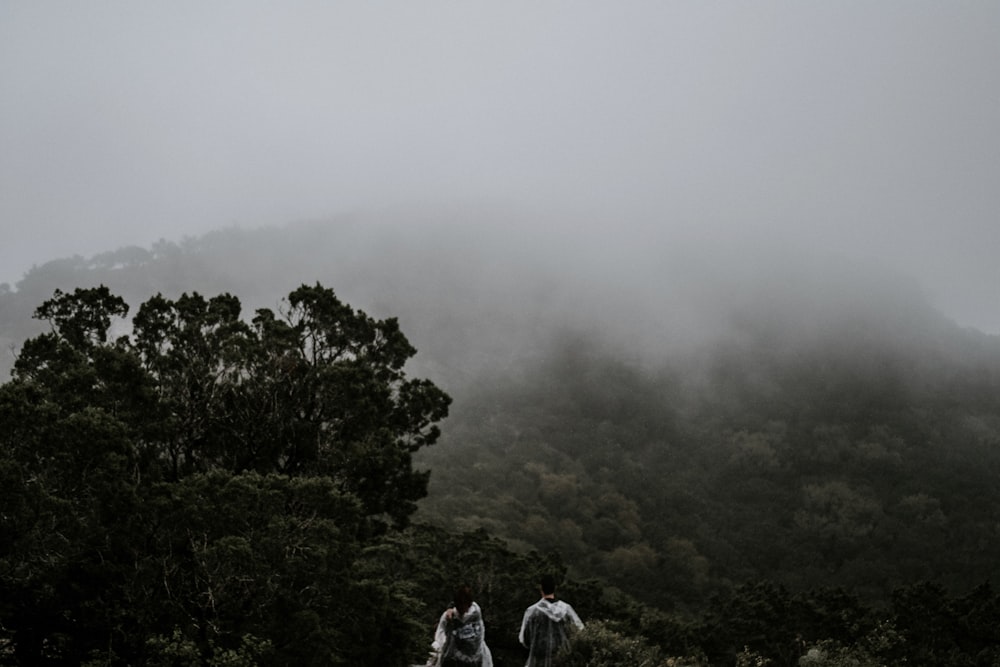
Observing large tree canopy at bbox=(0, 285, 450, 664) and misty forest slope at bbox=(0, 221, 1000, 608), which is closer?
→ large tree canopy at bbox=(0, 285, 450, 664)

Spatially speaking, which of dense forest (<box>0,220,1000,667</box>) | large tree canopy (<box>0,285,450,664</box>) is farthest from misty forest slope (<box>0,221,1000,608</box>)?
large tree canopy (<box>0,285,450,664</box>)

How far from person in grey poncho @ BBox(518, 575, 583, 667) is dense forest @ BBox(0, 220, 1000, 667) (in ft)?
1.89

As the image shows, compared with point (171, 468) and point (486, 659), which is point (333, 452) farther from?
point (486, 659)

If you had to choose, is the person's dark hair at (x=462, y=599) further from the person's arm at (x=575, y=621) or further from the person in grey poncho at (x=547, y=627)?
the person's arm at (x=575, y=621)

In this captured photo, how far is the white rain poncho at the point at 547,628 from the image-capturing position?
939 centimetres

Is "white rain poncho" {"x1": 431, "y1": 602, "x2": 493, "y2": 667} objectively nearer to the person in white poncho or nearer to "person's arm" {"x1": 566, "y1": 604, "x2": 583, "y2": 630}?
the person in white poncho

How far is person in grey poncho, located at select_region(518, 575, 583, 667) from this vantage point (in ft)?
30.8

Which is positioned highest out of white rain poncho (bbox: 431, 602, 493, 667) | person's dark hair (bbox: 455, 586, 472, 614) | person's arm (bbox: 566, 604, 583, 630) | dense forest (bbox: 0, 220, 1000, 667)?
dense forest (bbox: 0, 220, 1000, 667)

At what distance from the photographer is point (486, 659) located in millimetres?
9180

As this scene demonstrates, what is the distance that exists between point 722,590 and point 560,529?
58.9 ft

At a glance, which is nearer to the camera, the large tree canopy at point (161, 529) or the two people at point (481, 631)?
the two people at point (481, 631)

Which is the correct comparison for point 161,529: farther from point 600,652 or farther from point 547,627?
point 600,652

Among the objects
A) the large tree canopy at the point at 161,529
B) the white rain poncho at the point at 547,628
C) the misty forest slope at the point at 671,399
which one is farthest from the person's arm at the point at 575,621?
the misty forest slope at the point at 671,399

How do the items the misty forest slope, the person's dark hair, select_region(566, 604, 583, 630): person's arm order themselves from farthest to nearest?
the misty forest slope → select_region(566, 604, 583, 630): person's arm → the person's dark hair
